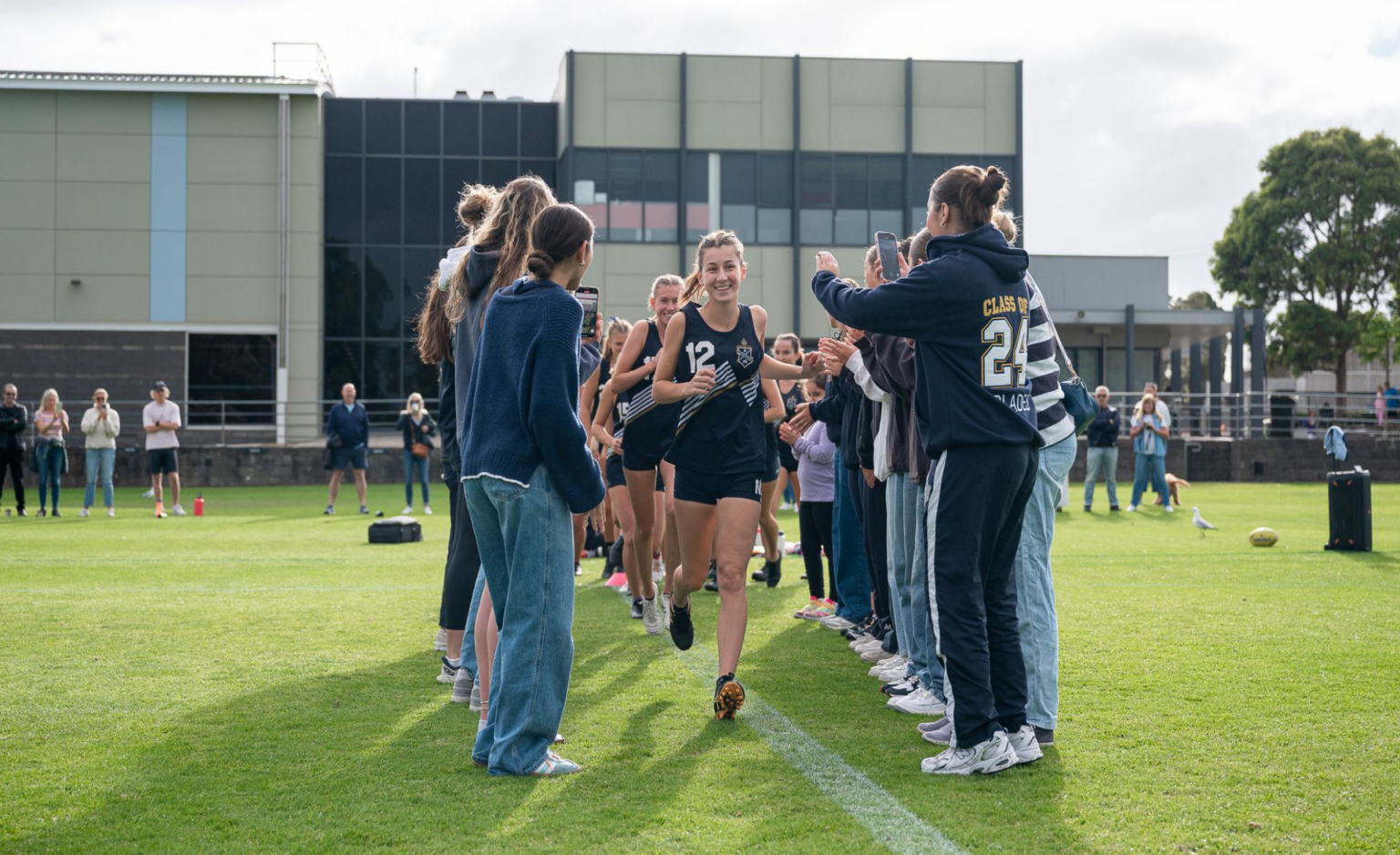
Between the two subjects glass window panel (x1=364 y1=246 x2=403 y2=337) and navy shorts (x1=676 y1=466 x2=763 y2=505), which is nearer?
navy shorts (x1=676 y1=466 x2=763 y2=505)

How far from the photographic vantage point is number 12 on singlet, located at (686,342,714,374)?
5680 mm

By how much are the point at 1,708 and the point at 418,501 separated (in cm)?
1725

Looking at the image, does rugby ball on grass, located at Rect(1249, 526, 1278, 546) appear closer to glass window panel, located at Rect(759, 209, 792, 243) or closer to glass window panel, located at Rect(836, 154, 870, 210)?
glass window panel, located at Rect(759, 209, 792, 243)

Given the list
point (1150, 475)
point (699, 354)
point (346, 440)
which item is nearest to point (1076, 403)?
point (699, 354)

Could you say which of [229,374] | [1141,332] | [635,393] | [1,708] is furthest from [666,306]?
[1141,332]

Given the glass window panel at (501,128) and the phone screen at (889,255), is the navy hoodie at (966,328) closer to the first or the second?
the phone screen at (889,255)

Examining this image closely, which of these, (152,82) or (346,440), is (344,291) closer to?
(152,82)

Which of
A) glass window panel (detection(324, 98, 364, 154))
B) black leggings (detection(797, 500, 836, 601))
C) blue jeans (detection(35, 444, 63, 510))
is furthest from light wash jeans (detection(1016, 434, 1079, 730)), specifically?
glass window panel (detection(324, 98, 364, 154))

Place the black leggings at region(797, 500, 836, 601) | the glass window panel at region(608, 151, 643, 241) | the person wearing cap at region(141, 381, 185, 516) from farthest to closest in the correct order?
the glass window panel at region(608, 151, 643, 241), the person wearing cap at region(141, 381, 185, 516), the black leggings at region(797, 500, 836, 601)

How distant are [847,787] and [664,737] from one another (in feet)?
3.22

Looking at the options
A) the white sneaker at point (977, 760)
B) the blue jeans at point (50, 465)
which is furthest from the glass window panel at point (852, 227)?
the white sneaker at point (977, 760)

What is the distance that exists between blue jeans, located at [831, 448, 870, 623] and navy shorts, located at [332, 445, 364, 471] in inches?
486

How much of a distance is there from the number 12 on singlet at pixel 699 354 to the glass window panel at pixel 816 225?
2989 cm

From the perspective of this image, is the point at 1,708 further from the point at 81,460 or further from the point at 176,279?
the point at 176,279
